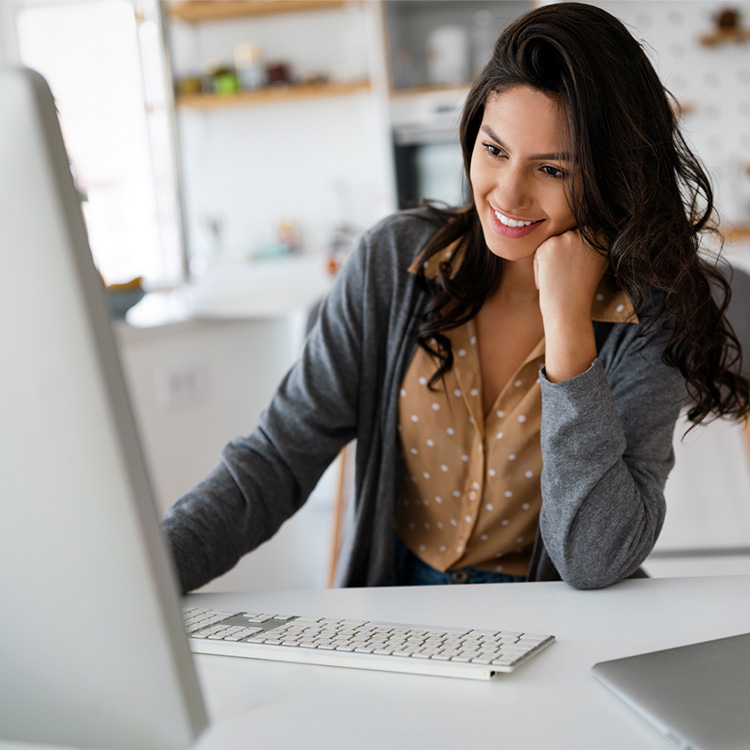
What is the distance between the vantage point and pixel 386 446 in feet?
4.08

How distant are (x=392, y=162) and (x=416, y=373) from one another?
3065 mm

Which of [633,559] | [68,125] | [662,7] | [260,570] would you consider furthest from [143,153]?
[633,559]

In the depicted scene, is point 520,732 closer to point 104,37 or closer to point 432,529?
point 432,529

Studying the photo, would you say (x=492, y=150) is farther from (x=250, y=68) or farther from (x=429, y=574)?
(x=250, y=68)

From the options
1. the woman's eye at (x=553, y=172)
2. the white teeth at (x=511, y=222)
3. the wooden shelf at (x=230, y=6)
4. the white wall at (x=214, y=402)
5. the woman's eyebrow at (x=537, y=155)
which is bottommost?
the white wall at (x=214, y=402)

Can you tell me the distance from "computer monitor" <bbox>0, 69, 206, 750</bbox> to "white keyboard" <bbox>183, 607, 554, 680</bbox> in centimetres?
23


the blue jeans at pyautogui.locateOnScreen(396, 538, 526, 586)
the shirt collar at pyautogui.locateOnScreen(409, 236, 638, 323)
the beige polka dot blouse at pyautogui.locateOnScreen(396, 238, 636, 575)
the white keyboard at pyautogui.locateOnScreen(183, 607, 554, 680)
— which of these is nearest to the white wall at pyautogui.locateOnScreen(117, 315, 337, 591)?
the blue jeans at pyautogui.locateOnScreen(396, 538, 526, 586)

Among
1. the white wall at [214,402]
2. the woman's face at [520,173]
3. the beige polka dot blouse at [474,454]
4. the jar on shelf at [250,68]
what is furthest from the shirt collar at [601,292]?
the jar on shelf at [250,68]

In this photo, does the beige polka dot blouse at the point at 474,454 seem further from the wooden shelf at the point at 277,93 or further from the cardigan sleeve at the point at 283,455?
the wooden shelf at the point at 277,93

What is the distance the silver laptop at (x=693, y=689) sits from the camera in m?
0.59

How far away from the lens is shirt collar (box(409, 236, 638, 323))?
1.14m

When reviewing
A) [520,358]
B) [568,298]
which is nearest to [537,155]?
[568,298]

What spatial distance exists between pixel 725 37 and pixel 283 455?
148 inches

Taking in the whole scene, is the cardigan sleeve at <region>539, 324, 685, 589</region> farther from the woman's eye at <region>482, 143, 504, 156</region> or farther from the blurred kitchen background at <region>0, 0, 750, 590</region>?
the blurred kitchen background at <region>0, 0, 750, 590</region>
